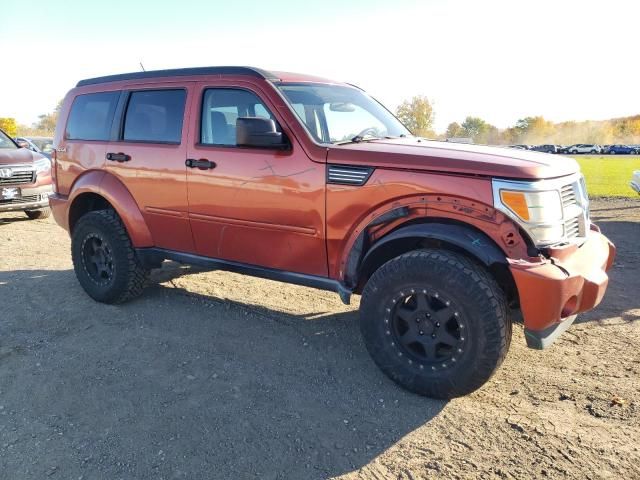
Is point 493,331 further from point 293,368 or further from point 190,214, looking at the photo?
point 190,214

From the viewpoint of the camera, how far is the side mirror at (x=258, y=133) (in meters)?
3.40

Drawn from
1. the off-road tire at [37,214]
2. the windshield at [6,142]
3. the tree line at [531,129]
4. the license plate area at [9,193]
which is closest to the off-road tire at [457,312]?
the license plate area at [9,193]

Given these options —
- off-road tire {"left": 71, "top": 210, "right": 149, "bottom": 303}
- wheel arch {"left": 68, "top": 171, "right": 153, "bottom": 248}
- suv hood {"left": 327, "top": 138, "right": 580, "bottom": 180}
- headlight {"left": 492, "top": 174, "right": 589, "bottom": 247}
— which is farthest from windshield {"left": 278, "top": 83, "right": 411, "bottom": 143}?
off-road tire {"left": 71, "top": 210, "right": 149, "bottom": 303}

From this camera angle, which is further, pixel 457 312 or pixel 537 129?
pixel 537 129

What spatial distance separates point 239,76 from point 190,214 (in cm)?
120

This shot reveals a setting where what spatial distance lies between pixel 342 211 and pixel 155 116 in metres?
2.08

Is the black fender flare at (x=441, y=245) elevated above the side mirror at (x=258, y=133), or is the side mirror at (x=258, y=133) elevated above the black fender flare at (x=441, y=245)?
the side mirror at (x=258, y=133)

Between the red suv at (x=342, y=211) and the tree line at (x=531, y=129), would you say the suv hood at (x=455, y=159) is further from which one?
the tree line at (x=531, y=129)

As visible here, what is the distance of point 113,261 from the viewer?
466 cm

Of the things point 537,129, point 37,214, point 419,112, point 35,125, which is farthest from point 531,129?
point 37,214

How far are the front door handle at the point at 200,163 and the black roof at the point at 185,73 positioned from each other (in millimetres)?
Result: 721

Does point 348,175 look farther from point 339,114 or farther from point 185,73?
point 185,73

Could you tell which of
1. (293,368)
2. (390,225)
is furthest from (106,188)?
(390,225)

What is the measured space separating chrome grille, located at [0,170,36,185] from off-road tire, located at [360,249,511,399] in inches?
314
